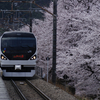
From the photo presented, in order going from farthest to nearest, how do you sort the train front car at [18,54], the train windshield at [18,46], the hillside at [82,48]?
the train windshield at [18,46] < the train front car at [18,54] < the hillside at [82,48]

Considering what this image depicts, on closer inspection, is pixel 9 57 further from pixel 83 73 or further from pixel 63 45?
pixel 63 45

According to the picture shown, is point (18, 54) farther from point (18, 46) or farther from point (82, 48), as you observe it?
point (82, 48)

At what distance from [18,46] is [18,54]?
1.79 ft

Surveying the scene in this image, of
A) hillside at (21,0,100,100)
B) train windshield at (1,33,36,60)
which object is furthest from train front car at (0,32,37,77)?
hillside at (21,0,100,100)

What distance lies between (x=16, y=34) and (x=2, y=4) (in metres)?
99.5

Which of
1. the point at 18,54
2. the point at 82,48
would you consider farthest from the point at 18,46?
the point at 82,48

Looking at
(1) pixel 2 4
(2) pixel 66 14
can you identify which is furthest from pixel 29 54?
(1) pixel 2 4

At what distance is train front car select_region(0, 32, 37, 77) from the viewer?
16.6m

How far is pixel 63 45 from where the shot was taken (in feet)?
Result: 71.6

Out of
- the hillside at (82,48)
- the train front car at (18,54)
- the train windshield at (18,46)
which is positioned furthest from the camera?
the train windshield at (18,46)

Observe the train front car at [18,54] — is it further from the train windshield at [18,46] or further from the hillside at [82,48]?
the hillside at [82,48]

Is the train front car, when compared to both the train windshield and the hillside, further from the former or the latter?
the hillside

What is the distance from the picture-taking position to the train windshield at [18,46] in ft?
55.0

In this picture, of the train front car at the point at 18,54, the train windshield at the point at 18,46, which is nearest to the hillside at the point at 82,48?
the train front car at the point at 18,54
